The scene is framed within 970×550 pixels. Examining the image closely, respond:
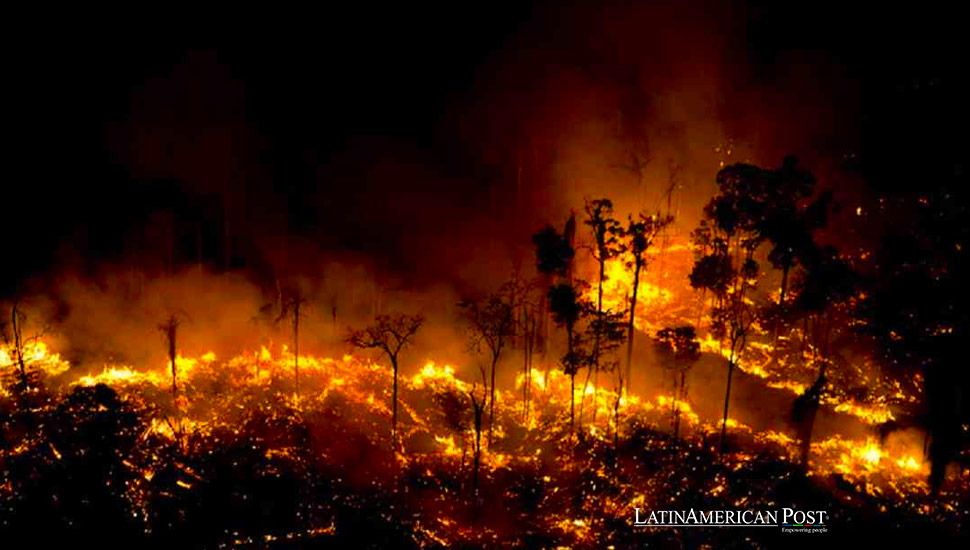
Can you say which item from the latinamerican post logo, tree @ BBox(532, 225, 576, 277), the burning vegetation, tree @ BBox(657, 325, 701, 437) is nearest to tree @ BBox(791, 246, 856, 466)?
the burning vegetation

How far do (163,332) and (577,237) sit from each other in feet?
119

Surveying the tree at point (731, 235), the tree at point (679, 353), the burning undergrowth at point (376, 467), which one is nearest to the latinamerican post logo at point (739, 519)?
the burning undergrowth at point (376, 467)

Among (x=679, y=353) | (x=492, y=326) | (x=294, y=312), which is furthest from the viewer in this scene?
(x=294, y=312)

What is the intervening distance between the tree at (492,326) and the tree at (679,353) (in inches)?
366

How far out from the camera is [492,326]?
4247 centimetres

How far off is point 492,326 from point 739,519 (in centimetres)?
1986

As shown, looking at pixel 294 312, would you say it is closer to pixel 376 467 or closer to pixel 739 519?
pixel 376 467

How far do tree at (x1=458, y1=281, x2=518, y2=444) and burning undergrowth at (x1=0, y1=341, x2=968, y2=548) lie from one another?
3134mm

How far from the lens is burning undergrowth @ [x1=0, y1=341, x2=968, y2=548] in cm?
2669

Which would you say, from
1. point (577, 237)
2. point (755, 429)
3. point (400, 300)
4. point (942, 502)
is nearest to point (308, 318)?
point (400, 300)

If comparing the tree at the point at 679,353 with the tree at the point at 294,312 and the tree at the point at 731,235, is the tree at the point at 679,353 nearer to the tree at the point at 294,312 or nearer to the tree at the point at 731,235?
the tree at the point at 731,235

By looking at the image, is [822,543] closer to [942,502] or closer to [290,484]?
[942,502]

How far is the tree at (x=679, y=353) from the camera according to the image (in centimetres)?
3794

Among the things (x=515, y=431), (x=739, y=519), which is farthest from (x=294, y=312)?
(x=739, y=519)
